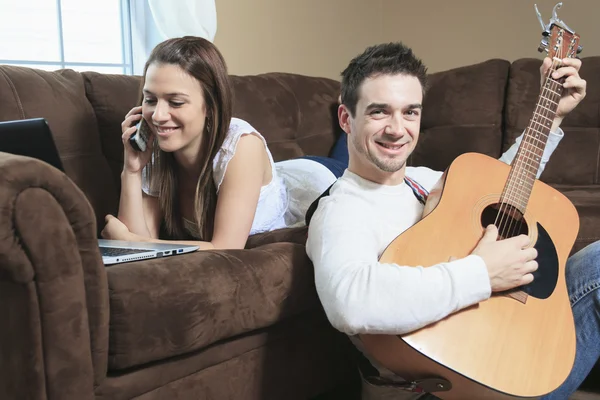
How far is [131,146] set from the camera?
5.11ft

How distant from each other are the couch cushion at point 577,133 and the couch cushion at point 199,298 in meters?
1.52

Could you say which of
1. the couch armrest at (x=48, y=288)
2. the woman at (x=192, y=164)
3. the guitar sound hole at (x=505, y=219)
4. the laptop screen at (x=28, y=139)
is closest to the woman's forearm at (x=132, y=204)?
the woman at (x=192, y=164)

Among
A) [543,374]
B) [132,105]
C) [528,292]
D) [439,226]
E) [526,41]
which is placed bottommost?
[543,374]

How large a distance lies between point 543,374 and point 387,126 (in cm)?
53

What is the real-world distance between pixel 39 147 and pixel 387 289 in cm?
74

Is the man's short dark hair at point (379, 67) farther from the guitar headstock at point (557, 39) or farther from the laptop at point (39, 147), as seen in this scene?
the laptop at point (39, 147)

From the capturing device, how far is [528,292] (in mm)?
1120

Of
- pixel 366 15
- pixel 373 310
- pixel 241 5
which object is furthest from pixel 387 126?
pixel 366 15

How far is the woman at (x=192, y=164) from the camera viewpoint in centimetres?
147

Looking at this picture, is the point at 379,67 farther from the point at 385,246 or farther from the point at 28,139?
the point at 28,139

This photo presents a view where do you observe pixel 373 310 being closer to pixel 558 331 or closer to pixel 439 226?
pixel 439 226

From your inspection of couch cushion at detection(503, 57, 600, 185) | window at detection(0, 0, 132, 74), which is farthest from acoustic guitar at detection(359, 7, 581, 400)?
window at detection(0, 0, 132, 74)

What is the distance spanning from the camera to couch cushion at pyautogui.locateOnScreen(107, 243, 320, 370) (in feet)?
3.52

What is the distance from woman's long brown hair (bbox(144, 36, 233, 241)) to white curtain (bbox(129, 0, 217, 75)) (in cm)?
90
